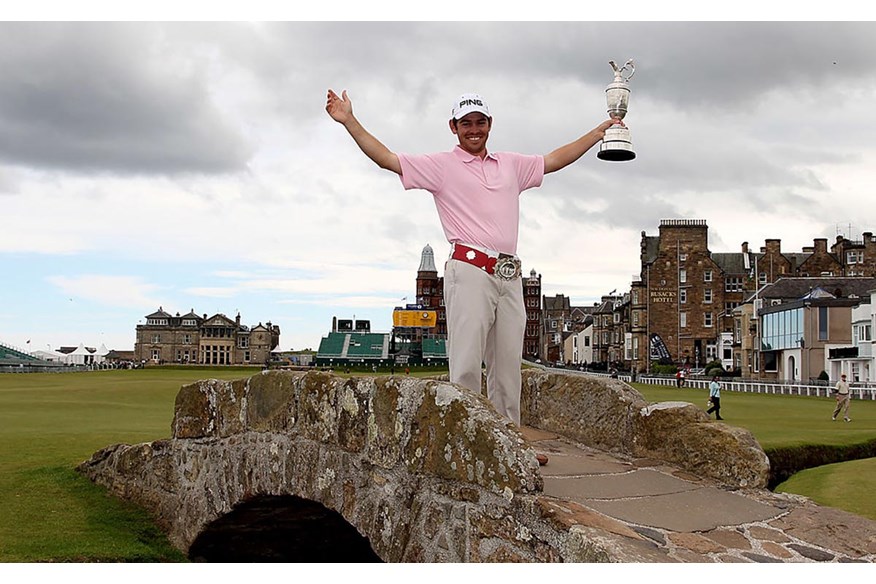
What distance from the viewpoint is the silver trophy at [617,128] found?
712 cm

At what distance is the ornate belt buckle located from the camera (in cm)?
652

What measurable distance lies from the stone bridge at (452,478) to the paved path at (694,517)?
2cm

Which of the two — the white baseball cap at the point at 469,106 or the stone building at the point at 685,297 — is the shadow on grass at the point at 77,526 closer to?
the white baseball cap at the point at 469,106

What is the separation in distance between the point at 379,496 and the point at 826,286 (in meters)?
65.5

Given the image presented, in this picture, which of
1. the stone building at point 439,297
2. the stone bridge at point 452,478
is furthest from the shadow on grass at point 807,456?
the stone building at point 439,297

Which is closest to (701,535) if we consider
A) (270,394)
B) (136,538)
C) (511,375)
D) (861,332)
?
(511,375)

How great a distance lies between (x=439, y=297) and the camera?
151250 mm

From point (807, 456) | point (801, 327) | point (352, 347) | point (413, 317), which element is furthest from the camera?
point (413, 317)

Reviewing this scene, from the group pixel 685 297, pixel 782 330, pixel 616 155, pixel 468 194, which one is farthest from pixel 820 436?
pixel 685 297

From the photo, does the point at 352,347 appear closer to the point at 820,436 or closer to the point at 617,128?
the point at 820,436

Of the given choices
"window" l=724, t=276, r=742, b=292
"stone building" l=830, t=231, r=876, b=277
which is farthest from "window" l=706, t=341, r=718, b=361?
"stone building" l=830, t=231, r=876, b=277

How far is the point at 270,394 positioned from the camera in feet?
29.1

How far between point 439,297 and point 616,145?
144158mm

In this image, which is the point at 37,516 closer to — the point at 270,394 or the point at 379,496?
the point at 270,394
